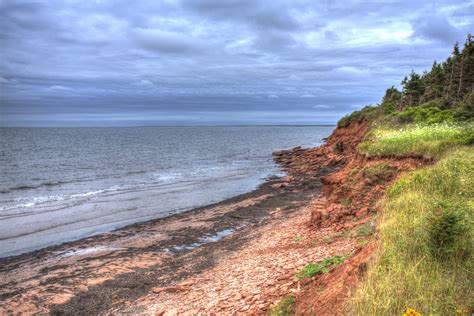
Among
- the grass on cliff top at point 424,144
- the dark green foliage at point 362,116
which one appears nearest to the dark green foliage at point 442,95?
the dark green foliage at point 362,116

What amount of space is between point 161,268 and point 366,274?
30.4 ft

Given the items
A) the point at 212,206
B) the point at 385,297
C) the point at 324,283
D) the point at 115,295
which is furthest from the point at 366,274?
the point at 212,206

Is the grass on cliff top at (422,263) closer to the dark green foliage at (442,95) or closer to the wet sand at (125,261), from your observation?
the wet sand at (125,261)

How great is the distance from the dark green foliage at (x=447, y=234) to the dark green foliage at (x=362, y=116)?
1735 inches

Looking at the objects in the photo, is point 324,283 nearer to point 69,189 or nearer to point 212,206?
point 212,206

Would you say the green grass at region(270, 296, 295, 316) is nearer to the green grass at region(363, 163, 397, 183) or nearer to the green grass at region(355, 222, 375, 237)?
the green grass at region(355, 222, 375, 237)

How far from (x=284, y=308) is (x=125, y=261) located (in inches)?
375

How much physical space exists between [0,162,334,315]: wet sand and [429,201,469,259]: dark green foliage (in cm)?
791

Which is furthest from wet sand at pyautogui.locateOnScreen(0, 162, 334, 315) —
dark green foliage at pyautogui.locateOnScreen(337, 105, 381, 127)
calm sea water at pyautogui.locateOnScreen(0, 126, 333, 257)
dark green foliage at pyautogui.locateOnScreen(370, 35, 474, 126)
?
dark green foliage at pyautogui.locateOnScreen(337, 105, 381, 127)

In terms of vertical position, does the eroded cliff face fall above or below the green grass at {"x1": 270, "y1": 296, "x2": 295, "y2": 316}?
Answer: above

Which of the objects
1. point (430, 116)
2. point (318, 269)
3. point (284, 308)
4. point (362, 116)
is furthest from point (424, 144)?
point (362, 116)

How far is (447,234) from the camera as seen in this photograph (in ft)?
18.8

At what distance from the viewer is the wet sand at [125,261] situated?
10758 mm

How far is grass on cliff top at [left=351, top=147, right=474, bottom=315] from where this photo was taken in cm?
455
